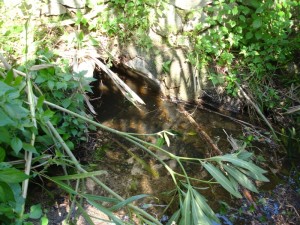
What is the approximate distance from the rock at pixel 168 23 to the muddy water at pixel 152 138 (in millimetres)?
638

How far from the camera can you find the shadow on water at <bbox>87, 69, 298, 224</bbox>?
280 cm

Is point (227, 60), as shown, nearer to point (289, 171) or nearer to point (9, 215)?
point (289, 171)

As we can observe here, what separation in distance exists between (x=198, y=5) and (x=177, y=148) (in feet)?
5.71

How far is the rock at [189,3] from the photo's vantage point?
13.2ft

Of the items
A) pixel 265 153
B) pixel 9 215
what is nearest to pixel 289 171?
pixel 265 153

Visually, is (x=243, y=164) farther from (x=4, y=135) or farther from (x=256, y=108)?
(x=256, y=108)

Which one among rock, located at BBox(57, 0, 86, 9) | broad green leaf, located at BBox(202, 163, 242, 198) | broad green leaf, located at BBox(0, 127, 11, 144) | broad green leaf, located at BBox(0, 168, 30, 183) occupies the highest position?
rock, located at BBox(57, 0, 86, 9)

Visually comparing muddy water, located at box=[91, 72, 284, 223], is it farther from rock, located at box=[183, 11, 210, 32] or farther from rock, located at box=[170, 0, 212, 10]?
rock, located at box=[170, 0, 212, 10]

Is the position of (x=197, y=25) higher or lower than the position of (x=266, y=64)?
higher

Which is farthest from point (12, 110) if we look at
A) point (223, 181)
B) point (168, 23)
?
point (168, 23)

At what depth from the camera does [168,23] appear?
4.02 metres

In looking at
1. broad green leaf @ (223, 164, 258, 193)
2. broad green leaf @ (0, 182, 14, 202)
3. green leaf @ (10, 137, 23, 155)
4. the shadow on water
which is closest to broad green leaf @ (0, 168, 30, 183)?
broad green leaf @ (0, 182, 14, 202)

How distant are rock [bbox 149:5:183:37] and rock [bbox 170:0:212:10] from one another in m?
0.06

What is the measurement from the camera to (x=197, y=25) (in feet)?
12.7
